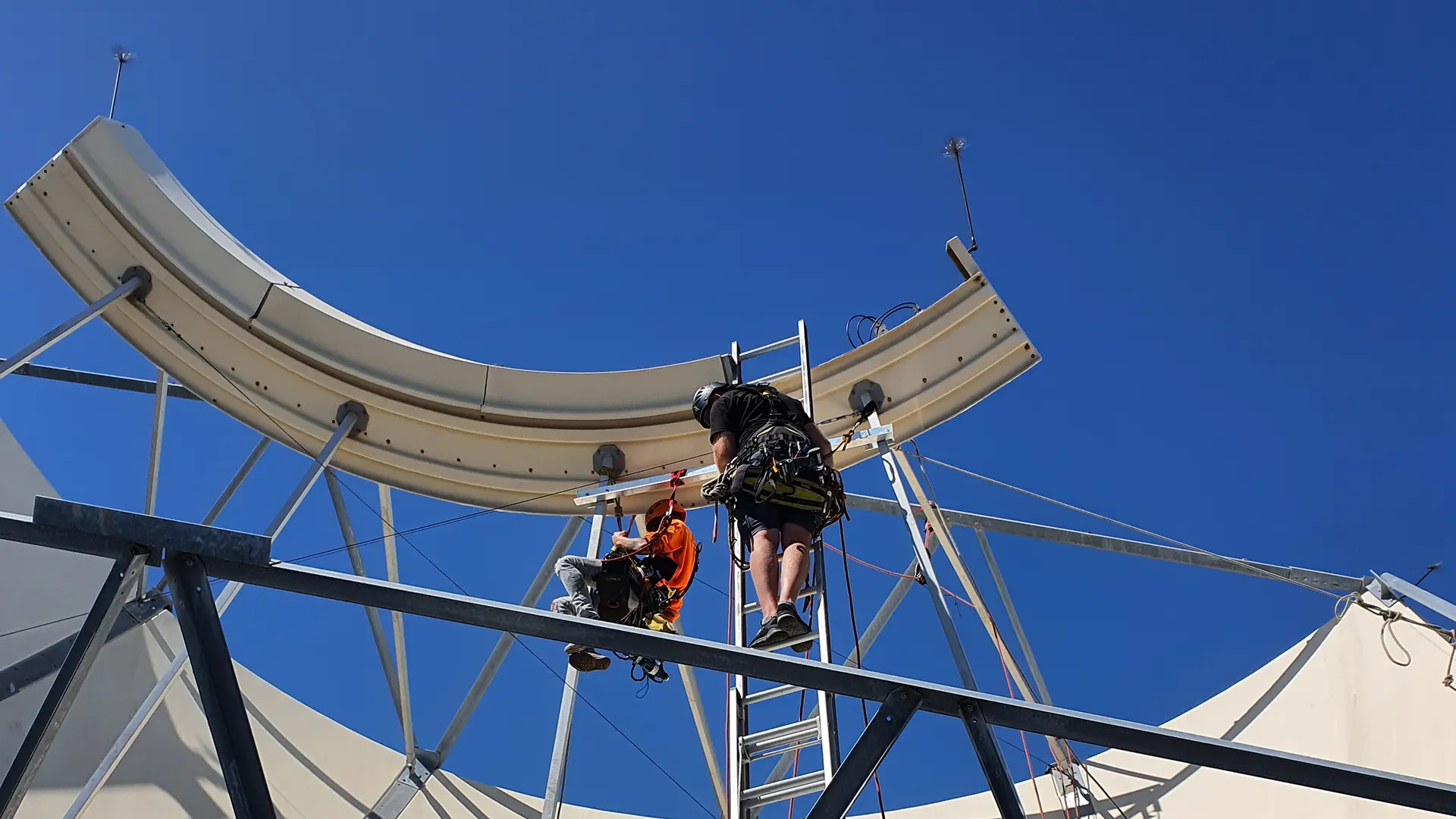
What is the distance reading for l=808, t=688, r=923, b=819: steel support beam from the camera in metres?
4.51

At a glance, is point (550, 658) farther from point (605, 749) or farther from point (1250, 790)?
point (1250, 790)

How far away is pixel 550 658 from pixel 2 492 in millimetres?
11651

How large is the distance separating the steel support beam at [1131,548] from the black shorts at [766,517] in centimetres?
401

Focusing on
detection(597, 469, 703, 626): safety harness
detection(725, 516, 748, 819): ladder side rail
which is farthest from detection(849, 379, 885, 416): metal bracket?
detection(725, 516, 748, 819): ladder side rail

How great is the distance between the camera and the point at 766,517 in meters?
7.77

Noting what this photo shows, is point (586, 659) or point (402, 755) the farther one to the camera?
point (402, 755)

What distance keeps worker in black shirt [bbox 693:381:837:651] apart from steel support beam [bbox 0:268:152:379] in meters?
6.44

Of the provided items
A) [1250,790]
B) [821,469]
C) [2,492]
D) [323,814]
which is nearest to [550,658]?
[323,814]

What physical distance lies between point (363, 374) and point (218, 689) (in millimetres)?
7995

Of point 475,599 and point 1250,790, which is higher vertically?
point 1250,790

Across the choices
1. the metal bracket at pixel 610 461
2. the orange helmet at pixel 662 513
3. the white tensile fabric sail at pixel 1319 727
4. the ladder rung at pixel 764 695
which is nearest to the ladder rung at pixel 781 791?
the ladder rung at pixel 764 695

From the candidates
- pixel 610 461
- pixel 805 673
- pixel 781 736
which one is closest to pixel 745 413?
pixel 781 736

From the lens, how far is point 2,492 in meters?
14.1

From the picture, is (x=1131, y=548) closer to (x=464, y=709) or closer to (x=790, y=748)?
(x=790, y=748)
